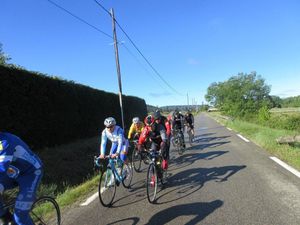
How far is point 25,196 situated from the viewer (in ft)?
13.5

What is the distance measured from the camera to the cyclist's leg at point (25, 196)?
4004 mm

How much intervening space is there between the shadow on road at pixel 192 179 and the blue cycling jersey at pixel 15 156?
321 cm

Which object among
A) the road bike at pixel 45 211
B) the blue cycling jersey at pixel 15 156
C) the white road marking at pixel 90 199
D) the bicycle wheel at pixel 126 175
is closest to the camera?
the blue cycling jersey at pixel 15 156

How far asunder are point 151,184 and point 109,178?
3.11 ft

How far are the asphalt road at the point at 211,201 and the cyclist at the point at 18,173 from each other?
1.81 meters

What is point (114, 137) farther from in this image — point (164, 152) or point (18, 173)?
point (18, 173)

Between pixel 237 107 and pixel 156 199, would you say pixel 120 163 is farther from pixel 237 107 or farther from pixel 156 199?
pixel 237 107

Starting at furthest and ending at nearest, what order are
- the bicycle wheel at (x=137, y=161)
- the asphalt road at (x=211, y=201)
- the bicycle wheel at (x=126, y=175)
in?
the bicycle wheel at (x=137, y=161) < the bicycle wheel at (x=126, y=175) < the asphalt road at (x=211, y=201)

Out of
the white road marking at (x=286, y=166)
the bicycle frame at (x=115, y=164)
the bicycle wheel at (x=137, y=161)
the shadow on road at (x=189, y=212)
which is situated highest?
the bicycle frame at (x=115, y=164)

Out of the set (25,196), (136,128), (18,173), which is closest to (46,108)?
(136,128)

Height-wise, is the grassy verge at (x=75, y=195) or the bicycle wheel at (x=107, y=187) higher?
the bicycle wheel at (x=107, y=187)

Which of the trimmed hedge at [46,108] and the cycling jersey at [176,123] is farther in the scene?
the cycling jersey at [176,123]

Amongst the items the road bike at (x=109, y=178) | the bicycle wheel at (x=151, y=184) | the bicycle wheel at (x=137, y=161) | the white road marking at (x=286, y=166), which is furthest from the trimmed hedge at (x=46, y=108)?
the white road marking at (x=286, y=166)

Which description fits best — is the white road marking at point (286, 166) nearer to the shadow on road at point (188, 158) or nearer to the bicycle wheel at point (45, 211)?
the shadow on road at point (188, 158)
